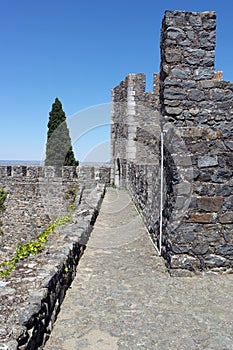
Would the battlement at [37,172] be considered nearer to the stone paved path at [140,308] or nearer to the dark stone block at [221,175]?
the stone paved path at [140,308]

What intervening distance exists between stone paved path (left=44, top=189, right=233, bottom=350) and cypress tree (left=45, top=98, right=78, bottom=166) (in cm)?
1479

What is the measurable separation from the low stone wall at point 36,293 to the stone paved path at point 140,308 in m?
0.19

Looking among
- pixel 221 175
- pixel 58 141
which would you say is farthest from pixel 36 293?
pixel 58 141

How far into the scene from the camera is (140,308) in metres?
3.47

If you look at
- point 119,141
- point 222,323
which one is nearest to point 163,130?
point 222,323

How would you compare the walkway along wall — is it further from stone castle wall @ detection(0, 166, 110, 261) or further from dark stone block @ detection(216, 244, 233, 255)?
stone castle wall @ detection(0, 166, 110, 261)

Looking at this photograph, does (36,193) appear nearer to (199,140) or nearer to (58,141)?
(58,141)

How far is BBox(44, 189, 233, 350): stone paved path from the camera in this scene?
114 inches

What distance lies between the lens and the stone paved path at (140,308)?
2893 mm

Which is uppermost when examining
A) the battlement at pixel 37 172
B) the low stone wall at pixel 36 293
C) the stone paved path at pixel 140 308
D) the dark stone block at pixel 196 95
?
the dark stone block at pixel 196 95

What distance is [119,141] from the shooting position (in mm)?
16422

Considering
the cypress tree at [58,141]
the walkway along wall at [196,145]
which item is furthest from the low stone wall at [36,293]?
the cypress tree at [58,141]

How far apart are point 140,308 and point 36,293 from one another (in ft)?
3.83

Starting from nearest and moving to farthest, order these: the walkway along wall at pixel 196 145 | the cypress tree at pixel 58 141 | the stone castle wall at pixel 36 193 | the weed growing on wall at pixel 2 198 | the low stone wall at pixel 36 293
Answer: the low stone wall at pixel 36 293, the walkway along wall at pixel 196 145, the stone castle wall at pixel 36 193, the weed growing on wall at pixel 2 198, the cypress tree at pixel 58 141
